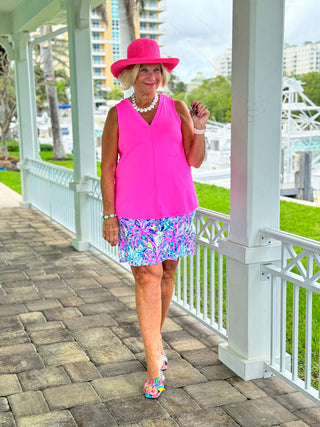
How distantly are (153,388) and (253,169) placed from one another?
1175 mm

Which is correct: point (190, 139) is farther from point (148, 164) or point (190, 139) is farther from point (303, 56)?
point (303, 56)

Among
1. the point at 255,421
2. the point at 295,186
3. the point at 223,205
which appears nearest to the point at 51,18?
the point at 223,205

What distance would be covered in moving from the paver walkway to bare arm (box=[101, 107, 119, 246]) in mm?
787

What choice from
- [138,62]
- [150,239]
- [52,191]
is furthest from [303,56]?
[150,239]

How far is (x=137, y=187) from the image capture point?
104 inches

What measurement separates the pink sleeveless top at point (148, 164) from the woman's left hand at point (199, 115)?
0.10 meters

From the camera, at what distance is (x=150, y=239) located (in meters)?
2.68

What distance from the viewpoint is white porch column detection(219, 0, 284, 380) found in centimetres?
264

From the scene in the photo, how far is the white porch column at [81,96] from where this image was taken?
219 inches

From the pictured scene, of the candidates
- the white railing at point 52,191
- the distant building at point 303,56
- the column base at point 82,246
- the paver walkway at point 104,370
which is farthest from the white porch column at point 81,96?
the distant building at point 303,56

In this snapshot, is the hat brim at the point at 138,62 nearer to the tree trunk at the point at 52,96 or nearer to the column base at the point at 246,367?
the column base at the point at 246,367

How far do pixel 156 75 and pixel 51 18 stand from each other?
5096mm

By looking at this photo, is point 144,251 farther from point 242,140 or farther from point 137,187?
point 242,140

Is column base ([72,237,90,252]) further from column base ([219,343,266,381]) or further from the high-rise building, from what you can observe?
the high-rise building
